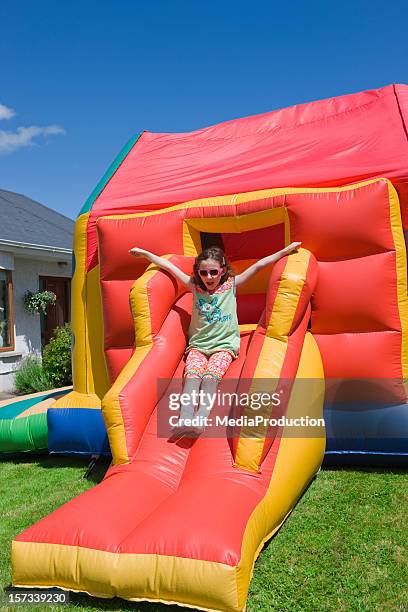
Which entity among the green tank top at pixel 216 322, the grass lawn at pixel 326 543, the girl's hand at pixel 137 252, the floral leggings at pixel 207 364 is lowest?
the grass lawn at pixel 326 543

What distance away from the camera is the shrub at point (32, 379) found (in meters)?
8.85

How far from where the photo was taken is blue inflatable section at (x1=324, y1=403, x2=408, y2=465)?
4.12 m

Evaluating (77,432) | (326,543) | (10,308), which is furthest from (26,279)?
(326,543)

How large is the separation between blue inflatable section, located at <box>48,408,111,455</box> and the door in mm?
6341

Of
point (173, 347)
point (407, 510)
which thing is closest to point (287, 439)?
point (407, 510)

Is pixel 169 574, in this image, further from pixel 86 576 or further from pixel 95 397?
pixel 95 397

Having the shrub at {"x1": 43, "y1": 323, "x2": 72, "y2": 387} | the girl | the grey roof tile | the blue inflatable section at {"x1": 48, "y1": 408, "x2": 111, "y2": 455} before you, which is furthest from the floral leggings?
the grey roof tile

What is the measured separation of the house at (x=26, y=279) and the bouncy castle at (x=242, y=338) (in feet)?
14.7

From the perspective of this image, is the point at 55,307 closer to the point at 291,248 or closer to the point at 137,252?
the point at 137,252

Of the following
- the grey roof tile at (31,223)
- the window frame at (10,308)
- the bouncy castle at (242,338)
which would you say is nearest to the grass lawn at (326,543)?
the bouncy castle at (242,338)

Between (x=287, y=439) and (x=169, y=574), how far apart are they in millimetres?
1330
